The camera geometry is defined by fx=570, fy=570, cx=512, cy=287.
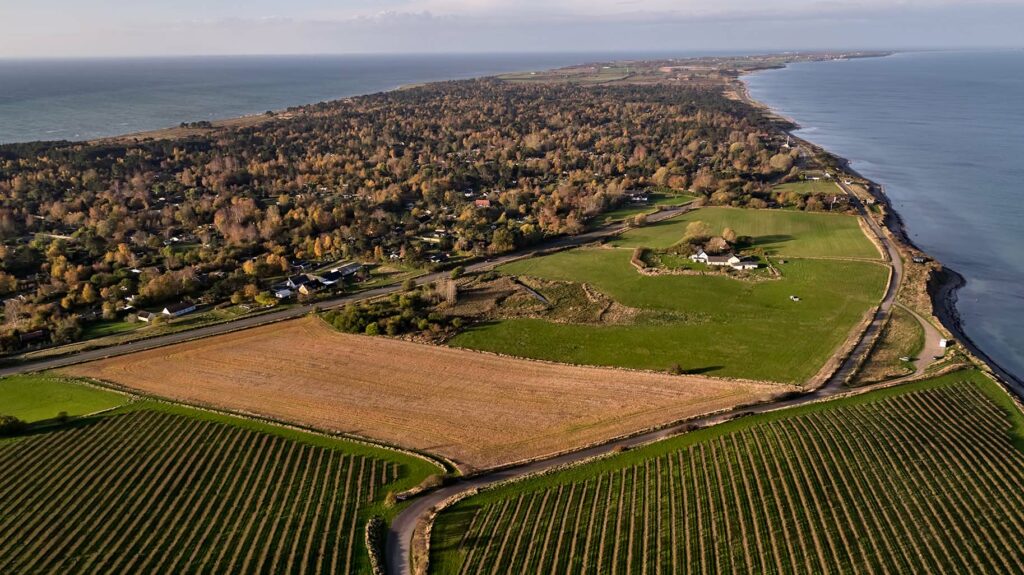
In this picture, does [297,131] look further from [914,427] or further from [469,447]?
[914,427]

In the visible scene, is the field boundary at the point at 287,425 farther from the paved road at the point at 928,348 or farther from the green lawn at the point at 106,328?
the paved road at the point at 928,348

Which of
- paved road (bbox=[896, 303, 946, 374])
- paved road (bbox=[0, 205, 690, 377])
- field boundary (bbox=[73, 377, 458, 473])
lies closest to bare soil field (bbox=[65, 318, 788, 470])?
field boundary (bbox=[73, 377, 458, 473])

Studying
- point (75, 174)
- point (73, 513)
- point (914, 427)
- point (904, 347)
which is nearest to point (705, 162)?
point (904, 347)

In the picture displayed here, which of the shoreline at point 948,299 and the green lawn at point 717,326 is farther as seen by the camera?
the green lawn at point 717,326

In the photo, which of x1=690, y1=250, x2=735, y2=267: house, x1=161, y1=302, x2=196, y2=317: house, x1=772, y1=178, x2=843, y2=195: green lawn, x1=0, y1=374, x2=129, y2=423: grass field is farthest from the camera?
x1=772, y1=178, x2=843, y2=195: green lawn

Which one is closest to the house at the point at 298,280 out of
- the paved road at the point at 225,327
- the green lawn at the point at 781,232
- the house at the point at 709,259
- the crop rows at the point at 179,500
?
the paved road at the point at 225,327

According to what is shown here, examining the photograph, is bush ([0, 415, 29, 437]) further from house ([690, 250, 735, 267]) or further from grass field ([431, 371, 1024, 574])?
house ([690, 250, 735, 267])
